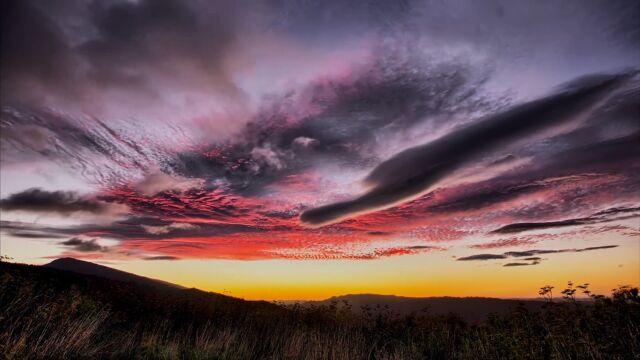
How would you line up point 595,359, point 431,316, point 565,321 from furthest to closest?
1. point 431,316
2. point 565,321
3. point 595,359

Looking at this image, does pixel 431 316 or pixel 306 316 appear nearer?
pixel 431 316

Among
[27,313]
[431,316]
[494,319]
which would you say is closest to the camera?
[27,313]

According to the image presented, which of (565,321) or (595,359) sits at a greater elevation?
(565,321)

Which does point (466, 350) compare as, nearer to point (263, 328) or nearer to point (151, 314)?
point (263, 328)

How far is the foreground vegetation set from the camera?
8727mm

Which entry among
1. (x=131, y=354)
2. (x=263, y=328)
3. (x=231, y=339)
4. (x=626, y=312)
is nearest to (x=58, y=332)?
(x=131, y=354)

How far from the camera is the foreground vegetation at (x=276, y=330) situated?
873cm

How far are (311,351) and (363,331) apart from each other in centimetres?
516

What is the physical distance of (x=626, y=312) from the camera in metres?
9.13

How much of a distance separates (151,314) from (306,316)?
7.35 meters

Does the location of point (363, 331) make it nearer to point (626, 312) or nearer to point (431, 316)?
point (431, 316)

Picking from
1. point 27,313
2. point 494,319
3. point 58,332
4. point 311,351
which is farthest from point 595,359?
point 27,313

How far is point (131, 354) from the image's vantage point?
401 inches

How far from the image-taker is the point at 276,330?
14.9 meters
